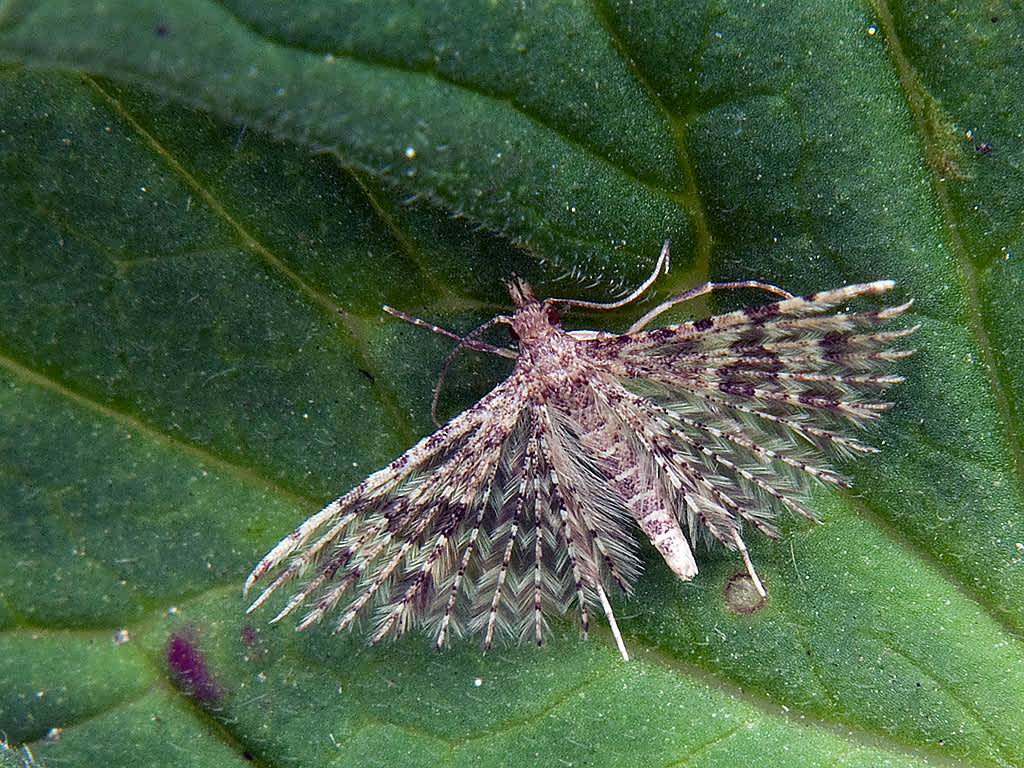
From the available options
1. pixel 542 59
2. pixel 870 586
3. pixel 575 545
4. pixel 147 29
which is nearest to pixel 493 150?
pixel 542 59

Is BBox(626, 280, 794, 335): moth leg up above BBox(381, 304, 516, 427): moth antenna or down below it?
below

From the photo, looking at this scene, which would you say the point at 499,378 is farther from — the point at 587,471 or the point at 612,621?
the point at 612,621

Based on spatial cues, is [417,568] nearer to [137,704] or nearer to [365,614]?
[365,614]

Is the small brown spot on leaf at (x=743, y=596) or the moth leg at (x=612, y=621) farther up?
the moth leg at (x=612, y=621)

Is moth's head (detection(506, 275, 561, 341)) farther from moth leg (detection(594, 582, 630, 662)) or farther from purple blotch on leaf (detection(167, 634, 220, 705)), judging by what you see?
purple blotch on leaf (detection(167, 634, 220, 705))

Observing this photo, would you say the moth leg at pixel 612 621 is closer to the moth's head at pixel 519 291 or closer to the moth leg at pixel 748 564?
the moth leg at pixel 748 564

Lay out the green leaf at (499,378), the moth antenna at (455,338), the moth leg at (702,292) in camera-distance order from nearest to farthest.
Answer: the green leaf at (499,378), the moth leg at (702,292), the moth antenna at (455,338)

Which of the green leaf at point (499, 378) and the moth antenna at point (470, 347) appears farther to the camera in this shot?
the moth antenna at point (470, 347)

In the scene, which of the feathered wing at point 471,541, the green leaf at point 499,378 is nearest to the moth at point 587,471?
the feathered wing at point 471,541

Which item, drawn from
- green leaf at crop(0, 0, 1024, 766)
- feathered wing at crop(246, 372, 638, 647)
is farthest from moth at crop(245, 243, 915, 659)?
green leaf at crop(0, 0, 1024, 766)
